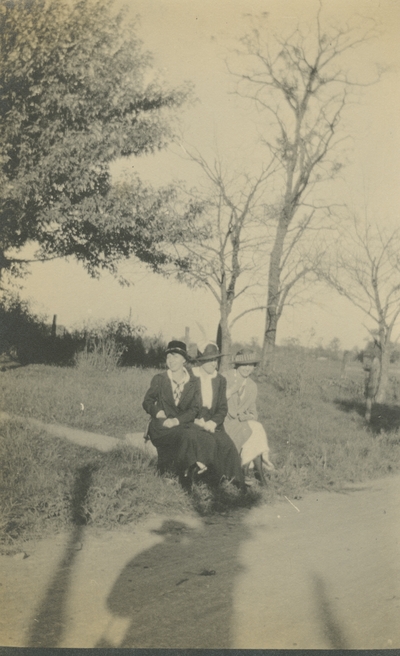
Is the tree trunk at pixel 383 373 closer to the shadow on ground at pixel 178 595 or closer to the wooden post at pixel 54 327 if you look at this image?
the wooden post at pixel 54 327

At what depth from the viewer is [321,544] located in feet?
13.7

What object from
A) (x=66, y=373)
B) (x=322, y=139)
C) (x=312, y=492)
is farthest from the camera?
(x=66, y=373)

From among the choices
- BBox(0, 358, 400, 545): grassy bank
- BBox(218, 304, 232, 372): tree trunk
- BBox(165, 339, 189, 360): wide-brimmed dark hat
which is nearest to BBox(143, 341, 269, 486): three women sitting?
BBox(165, 339, 189, 360): wide-brimmed dark hat

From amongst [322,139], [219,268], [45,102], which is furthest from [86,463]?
[322,139]

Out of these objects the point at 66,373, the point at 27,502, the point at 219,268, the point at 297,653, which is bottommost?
the point at 297,653

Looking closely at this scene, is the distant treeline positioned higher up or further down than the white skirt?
higher up

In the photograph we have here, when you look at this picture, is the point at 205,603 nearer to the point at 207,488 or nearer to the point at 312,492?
the point at 207,488

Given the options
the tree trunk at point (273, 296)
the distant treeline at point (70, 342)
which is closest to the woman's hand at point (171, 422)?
the distant treeline at point (70, 342)

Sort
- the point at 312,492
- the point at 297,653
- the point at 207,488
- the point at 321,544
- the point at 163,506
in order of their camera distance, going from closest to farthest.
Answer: the point at 297,653 < the point at 321,544 < the point at 163,506 < the point at 207,488 < the point at 312,492

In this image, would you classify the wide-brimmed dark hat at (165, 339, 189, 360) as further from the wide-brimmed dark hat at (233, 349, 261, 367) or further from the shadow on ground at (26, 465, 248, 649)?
the shadow on ground at (26, 465, 248, 649)

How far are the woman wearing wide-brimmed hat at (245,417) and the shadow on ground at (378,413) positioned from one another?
4519 mm

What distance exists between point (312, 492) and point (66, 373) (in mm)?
3893

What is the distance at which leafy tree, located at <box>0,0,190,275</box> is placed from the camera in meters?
5.70

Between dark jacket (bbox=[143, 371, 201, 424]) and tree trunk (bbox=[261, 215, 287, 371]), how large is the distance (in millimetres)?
2543
